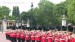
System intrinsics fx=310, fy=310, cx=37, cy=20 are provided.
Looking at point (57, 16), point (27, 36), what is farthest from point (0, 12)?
point (27, 36)

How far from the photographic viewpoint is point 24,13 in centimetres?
11306

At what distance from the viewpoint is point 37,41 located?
60.4 feet

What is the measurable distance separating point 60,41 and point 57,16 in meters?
84.8

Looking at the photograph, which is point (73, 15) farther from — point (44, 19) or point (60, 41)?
point (60, 41)

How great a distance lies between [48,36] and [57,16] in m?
82.7

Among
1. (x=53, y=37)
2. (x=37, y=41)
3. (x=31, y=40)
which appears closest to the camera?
(x=53, y=37)

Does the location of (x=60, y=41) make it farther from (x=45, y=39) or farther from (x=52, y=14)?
(x=52, y=14)

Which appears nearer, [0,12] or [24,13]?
[24,13]

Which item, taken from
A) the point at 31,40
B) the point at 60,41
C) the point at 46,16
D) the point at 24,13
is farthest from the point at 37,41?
the point at 24,13

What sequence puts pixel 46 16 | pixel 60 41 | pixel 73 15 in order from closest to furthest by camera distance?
pixel 60 41, pixel 73 15, pixel 46 16

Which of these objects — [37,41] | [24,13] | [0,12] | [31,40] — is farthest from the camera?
[0,12]

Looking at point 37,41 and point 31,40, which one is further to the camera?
point 31,40

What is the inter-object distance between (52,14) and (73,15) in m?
34.9

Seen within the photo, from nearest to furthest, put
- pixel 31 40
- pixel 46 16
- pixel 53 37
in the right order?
pixel 53 37
pixel 31 40
pixel 46 16
